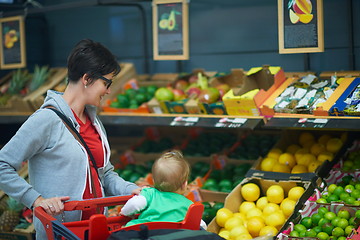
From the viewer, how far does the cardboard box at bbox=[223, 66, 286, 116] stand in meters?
4.03

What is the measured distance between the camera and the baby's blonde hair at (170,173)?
2443mm

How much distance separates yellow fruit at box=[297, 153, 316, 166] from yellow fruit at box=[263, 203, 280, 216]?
579mm

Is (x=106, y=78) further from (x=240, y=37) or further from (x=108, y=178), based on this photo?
(x=240, y=37)

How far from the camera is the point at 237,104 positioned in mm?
4098

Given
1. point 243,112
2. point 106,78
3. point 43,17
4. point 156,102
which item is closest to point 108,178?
point 106,78

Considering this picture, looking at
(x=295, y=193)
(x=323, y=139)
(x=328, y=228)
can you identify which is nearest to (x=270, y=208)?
(x=295, y=193)

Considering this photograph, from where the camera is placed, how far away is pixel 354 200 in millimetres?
3395

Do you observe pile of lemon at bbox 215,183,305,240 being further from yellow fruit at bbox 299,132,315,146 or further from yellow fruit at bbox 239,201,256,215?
yellow fruit at bbox 299,132,315,146

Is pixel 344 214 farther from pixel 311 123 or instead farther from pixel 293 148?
pixel 293 148

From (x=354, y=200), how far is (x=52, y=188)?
189 centimetres

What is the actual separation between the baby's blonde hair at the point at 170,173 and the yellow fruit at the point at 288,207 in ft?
4.32

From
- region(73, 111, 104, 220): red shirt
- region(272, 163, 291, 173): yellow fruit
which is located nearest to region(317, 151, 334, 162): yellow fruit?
region(272, 163, 291, 173): yellow fruit

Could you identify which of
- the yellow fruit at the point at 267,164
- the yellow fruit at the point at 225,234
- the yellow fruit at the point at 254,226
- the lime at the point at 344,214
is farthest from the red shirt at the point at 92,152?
the yellow fruit at the point at 267,164

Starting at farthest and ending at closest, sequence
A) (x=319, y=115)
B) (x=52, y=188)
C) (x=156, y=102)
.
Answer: (x=156, y=102)
(x=319, y=115)
(x=52, y=188)
